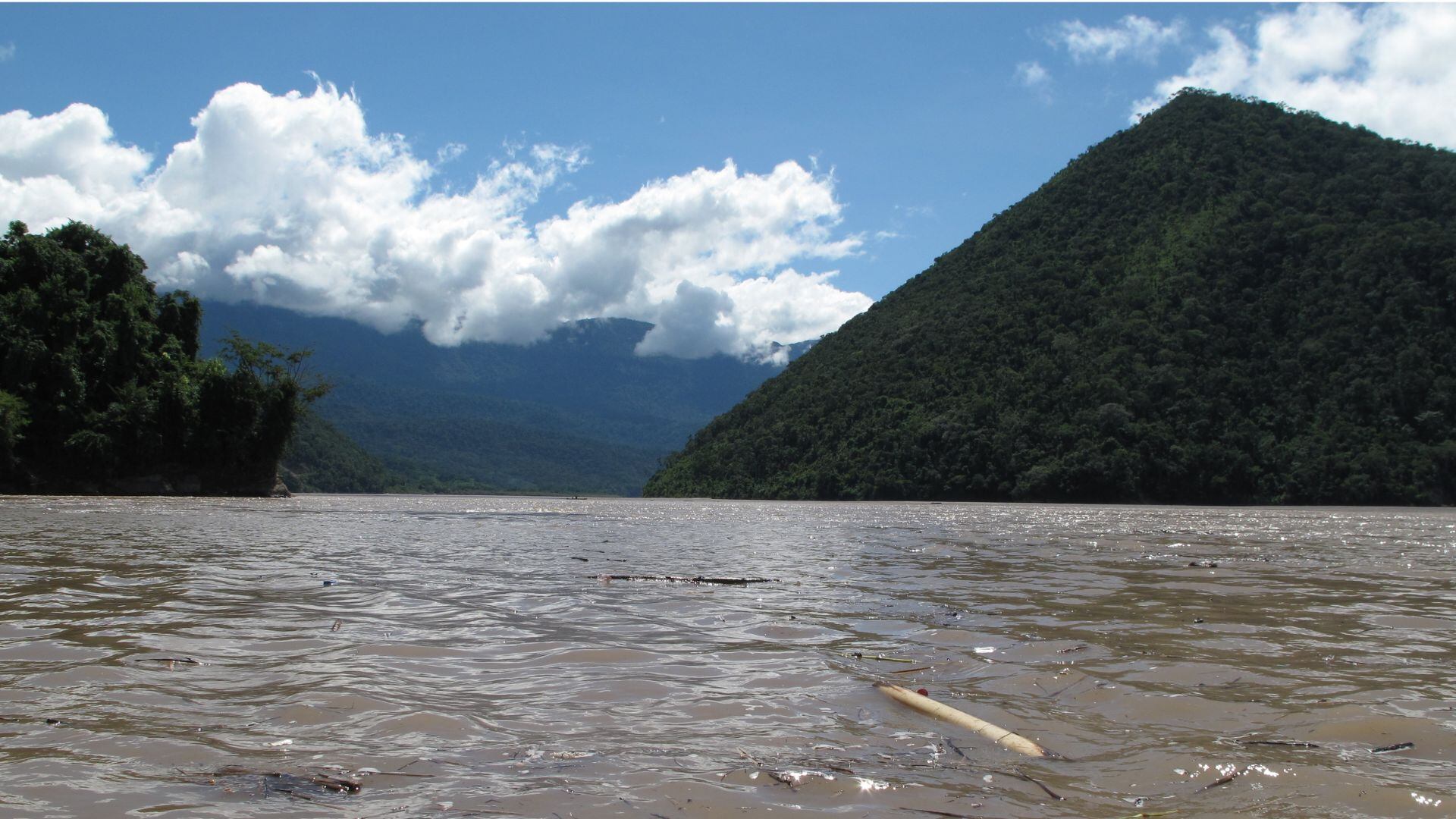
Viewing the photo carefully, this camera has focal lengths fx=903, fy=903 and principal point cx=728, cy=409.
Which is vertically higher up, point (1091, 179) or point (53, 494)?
point (1091, 179)

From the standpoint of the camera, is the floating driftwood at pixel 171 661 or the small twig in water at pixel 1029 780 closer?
the small twig in water at pixel 1029 780

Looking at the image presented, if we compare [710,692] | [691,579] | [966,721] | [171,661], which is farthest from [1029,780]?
[691,579]

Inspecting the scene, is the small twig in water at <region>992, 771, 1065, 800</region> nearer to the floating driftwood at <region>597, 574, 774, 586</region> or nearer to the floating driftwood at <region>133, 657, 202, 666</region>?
the floating driftwood at <region>133, 657, 202, 666</region>

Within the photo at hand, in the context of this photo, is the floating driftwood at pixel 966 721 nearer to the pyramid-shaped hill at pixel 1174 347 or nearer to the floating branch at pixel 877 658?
the floating branch at pixel 877 658

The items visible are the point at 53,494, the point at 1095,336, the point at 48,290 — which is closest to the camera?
the point at 53,494

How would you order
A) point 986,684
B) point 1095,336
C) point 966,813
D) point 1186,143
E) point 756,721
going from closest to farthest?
point 966,813
point 756,721
point 986,684
point 1095,336
point 1186,143

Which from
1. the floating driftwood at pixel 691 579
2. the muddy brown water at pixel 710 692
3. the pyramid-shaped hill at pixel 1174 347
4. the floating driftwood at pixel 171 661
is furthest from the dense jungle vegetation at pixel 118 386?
the floating driftwood at pixel 171 661

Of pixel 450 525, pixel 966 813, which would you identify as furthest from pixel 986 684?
pixel 450 525

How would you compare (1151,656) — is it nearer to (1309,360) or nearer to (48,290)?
(48,290)
